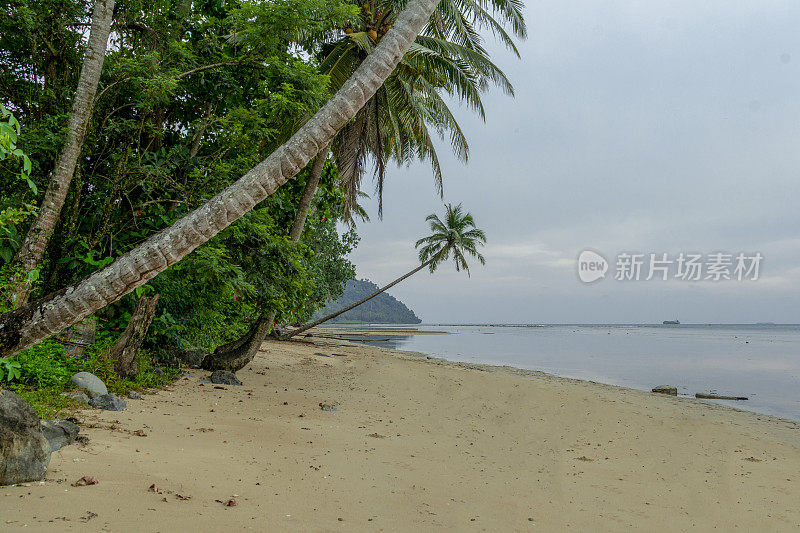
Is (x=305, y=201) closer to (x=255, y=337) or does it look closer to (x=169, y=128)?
A: (x=169, y=128)

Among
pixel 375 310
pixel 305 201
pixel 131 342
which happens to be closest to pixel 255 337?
pixel 305 201

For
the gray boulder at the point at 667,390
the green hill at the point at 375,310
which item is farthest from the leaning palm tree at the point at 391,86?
the green hill at the point at 375,310

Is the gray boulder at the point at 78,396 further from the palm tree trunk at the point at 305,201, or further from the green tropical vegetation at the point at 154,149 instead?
the palm tree trunk at the point at 305,201

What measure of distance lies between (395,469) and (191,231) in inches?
122

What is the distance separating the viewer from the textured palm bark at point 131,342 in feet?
23.1

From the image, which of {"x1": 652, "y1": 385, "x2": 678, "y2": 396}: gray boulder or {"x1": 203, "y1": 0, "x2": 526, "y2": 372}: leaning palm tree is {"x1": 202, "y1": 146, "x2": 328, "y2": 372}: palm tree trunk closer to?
{"x1": 203, "y1": 0, "x2": 526, "y2": 372}: leaning palm tree

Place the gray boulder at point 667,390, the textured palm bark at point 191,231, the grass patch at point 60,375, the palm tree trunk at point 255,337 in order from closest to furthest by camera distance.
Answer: the textured palm bark at point 191,231, the grass patch at point 60,375, the palm tree trunk at point 255,337, the gray boulder at point 667,390

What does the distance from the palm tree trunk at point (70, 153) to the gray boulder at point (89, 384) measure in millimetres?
1116

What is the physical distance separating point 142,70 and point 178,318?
4115 millimetres

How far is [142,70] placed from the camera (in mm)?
6719

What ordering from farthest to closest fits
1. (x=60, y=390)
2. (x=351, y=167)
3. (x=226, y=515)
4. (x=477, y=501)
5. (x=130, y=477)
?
(x=351, y=167) → (x=60, y=390) → (x=477, y=501) → (x=130, y=477) → (x=226, y=515)

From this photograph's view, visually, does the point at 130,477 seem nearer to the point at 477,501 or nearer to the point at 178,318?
the point at 477,501

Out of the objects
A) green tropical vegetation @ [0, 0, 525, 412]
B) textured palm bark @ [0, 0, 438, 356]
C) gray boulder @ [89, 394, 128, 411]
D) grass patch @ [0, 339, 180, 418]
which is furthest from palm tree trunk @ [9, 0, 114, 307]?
textured palm bark @ [0, 0, 438, 356]

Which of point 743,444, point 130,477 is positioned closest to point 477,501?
point 130,477
